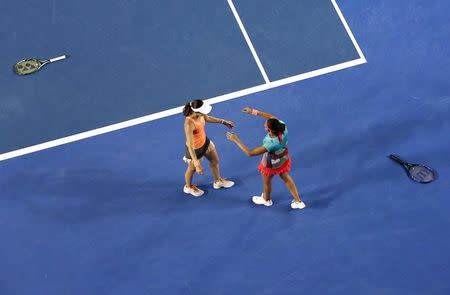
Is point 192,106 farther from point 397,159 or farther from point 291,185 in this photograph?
point 397,159

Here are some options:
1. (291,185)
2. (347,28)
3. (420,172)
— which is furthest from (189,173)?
(347,28)

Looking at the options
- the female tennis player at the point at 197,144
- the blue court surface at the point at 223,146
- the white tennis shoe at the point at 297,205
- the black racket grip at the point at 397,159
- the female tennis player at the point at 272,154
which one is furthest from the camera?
the black racket grip at the point at 397,159

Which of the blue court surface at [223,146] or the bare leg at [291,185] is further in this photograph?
the blue court surface at [223,146]

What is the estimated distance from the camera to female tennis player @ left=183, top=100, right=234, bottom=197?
7.98 m

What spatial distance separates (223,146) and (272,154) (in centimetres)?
196

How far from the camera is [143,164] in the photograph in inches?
388

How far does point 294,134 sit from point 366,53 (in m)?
2.37

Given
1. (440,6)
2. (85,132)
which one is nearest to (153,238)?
(85,132)

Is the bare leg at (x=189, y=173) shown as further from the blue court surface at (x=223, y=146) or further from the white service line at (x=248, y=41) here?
the white service line at (x=248, y=41)

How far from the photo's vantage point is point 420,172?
31.7ft

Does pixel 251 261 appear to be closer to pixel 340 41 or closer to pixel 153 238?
pixel 153 238

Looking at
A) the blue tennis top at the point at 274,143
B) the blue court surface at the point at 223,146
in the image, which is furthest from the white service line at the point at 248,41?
the blue tennis top at the point at 274,143

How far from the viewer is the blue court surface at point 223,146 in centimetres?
888

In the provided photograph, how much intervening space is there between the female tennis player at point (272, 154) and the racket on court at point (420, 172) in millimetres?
1932
